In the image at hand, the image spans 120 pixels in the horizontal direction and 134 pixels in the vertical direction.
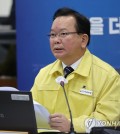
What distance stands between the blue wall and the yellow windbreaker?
1.10 meters

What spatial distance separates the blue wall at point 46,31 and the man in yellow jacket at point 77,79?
1094mm

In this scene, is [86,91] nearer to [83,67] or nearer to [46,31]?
[83,67]

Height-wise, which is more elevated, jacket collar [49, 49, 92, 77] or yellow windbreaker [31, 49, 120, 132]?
jacket collar [49, 49, 92, 77]

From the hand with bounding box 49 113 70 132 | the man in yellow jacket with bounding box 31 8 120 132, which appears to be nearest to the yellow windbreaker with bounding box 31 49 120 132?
the man in yellow jacket with bounding box 31 8 120 132

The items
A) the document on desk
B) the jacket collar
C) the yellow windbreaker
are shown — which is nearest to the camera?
the document on desk

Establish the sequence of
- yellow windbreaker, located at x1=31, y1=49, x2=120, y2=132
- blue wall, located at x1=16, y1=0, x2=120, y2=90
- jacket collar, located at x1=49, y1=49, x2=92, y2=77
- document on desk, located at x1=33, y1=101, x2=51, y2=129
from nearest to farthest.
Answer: document on desk, located at x1=33, y1=101, x2=51, y2=129, yellow windbreaker, located at x1=31, y1=49, x2=120, y2=132, jacket collar, located at x1=49, y1=49, x2=92, y2=77, blue wall, located at x1=16, y1=0, x2=120, y2=90

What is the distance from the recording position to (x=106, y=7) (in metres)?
4.03

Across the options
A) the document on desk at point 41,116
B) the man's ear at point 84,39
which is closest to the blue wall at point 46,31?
the man's ear at point 84,39

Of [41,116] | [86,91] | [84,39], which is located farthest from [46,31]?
[41,116]

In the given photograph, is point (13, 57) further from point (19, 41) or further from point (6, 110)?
point (6, 110)

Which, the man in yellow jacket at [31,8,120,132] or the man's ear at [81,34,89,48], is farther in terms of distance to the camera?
the man's ear at [81,34,89,48]

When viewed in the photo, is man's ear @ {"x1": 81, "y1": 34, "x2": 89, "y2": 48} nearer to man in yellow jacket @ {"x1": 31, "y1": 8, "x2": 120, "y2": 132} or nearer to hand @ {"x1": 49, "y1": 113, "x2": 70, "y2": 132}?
man in yellow jacket @ {"x1": 31, "y1": 8, "x2": 120, "y2": 132}

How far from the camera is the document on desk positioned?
2.46 metres

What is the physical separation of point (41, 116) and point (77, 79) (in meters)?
0.48
